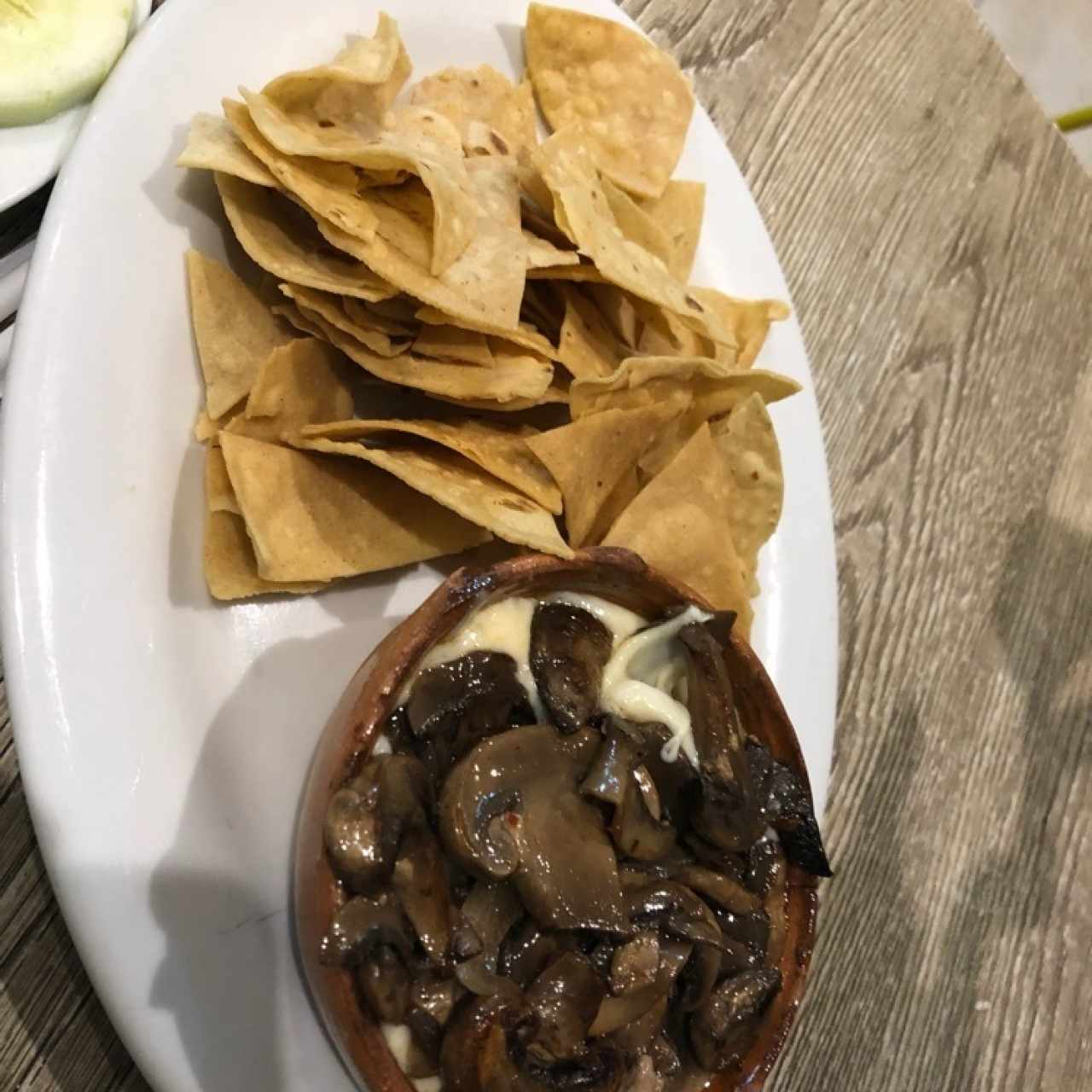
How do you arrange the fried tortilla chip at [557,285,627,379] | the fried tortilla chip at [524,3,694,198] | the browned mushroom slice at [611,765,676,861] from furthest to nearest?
the fried tortilla chip at [524,3,694,198], the fried tortilla chip at [557,285,627,379], the browned mushroom slice at [611,765,676,861]

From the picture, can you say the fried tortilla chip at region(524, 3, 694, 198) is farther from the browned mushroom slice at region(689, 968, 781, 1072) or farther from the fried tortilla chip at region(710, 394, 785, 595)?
the browned mushroom slice at region(689, 968, 781, 1072)

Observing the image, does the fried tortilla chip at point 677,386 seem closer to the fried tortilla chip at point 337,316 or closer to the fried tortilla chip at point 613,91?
the fried tortilla chip at point 337,316

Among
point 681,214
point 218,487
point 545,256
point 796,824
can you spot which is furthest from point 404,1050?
point 681,214

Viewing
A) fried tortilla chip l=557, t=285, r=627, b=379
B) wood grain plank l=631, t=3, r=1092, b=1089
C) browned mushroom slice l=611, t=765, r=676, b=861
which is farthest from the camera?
wood grain plank l=631, t=3, r=1092, b=1089

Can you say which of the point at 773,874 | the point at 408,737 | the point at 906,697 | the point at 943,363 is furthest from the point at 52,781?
the point at 943,363

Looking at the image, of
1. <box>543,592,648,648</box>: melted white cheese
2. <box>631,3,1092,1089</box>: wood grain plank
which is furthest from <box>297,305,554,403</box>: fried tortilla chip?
<box>631,3,1092,1089</box>: wood grain plank

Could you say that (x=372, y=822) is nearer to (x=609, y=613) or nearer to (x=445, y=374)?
(x=609, y=613)

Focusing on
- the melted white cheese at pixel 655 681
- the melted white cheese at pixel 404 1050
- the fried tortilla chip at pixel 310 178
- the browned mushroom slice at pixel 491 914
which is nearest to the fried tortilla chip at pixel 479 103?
the fried tortilla chip at pixel 310 178

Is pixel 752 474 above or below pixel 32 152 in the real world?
below
